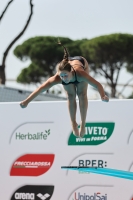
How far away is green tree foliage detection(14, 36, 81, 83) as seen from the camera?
3559 cm

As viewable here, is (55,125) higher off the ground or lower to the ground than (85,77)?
lower

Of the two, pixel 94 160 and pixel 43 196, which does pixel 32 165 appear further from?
pixel 94 160

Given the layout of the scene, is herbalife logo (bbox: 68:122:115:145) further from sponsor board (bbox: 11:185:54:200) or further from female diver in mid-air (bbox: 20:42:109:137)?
female diver in mid-air (bbox: 20:42:109:137)

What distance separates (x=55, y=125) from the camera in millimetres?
9117

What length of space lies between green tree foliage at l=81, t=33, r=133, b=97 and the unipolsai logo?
74.0ft

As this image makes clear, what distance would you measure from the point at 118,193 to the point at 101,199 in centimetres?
28

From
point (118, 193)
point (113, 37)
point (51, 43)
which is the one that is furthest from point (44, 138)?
point (51, 43)

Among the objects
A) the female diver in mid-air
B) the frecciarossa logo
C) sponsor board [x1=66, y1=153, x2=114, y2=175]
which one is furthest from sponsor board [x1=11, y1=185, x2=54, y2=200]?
the female diver in mid-air

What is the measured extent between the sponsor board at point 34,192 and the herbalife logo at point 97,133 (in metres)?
0.96

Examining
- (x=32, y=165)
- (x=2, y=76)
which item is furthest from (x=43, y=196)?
(x=2, y=76)

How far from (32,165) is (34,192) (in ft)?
1.45

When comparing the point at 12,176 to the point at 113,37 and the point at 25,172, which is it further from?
the point at 113,37

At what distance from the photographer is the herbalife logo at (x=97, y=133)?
8750 millimetres

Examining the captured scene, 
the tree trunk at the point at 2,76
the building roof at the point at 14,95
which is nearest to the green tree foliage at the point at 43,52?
the tree trunk at the point at 2,76
